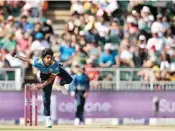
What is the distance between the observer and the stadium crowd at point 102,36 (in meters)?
24.5

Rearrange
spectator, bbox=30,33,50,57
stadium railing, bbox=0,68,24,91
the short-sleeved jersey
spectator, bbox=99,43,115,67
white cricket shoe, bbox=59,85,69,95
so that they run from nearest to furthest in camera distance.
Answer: the short-sleeved jersey, white cricket shoe, bbox=59,85,69,95, stadium railing, bbox=0,68,24,91, spectator, bbox=99,43,115,67, spectator, bbox=30,33,50,57

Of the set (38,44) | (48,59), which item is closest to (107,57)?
(38,44)

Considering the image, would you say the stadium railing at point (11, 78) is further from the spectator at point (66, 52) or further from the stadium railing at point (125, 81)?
the stadium railing at point (125, 81)

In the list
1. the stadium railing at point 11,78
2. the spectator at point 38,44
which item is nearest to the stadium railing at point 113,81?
the stadium railing at point 11,78

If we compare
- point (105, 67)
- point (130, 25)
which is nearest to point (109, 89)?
point (105, 67)

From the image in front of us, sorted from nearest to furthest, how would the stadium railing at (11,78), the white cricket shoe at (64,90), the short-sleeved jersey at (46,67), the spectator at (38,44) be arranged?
the short-sleeved jersey at (46,67) < the white cricket shoe at (64,90) < the stadium railing at (11,78) < the spectator at (38,44)

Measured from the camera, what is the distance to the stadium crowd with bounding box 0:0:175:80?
24.5 m

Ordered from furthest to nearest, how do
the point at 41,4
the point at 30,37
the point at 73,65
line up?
1. the point at 41,4
2. the point at 30,37
3. the point at 73,65

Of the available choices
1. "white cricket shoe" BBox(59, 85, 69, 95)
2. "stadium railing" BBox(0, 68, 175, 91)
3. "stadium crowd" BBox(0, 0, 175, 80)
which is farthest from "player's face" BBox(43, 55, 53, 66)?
"stadium railing" BBox(0, 68, 175, 91)

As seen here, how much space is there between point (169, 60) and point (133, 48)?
47.0 inches

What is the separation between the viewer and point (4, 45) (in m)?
24.9

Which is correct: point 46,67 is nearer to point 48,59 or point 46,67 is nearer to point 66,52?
point 48,59

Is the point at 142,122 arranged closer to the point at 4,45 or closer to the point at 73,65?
the point at 73,65

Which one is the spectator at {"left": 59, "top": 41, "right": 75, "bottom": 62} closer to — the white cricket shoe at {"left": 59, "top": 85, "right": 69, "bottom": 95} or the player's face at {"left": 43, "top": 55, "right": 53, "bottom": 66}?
the white cricket shoe at {"left": 59, "top": 85, "right": 69, "bottom": 95}
